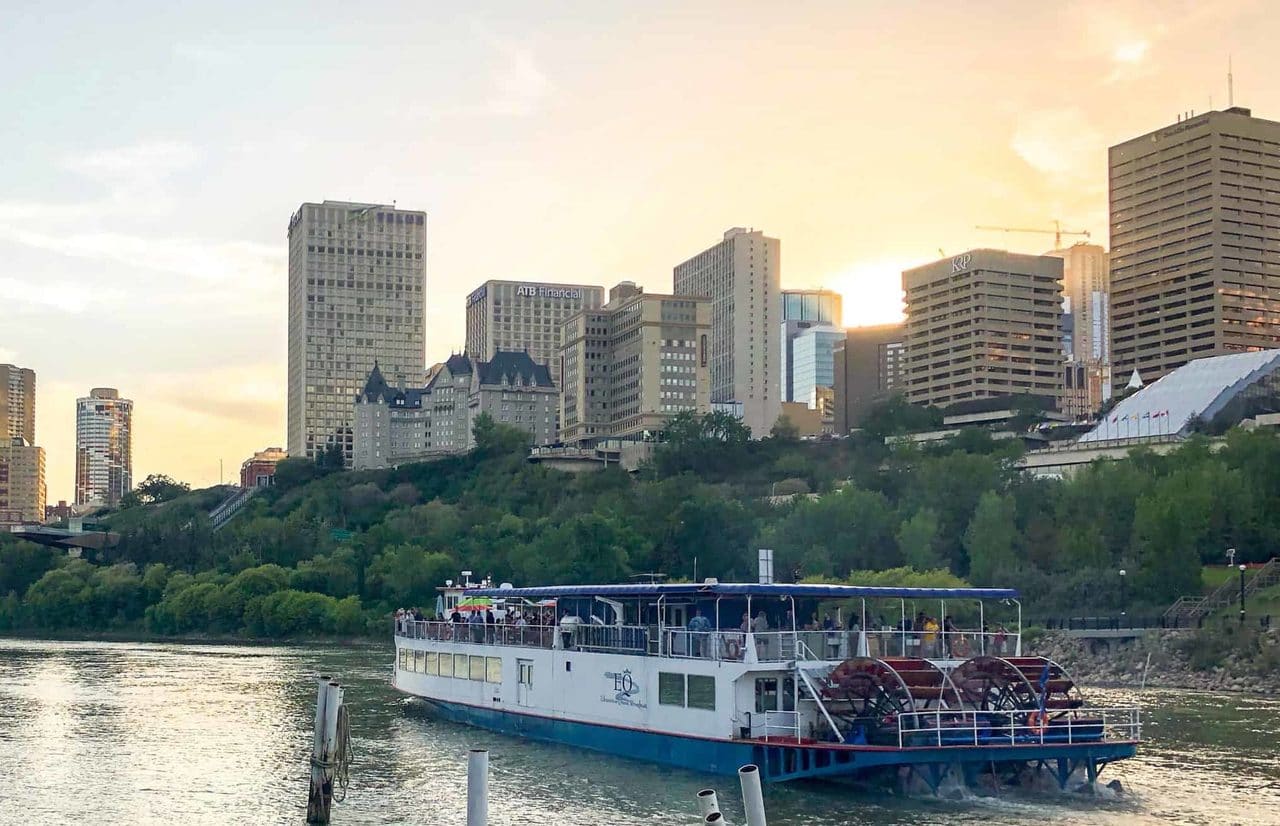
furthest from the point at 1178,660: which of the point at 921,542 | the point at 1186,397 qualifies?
the point at 1186,397

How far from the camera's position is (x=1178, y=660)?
2997 inches

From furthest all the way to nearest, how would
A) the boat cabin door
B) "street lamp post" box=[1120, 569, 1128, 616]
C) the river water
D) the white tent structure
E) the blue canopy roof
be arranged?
the white tent structure → "street lamp post" box=[1120, 569, 1128, 616] → the boat cabin door → the blue canopy roof → the river water

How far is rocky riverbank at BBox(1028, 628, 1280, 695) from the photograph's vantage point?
233ft

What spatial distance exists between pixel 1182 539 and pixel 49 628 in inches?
3870

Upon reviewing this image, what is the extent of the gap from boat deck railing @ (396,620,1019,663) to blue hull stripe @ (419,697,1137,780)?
2323 mm

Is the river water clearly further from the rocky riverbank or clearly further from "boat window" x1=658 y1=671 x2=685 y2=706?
the rocky riverbank

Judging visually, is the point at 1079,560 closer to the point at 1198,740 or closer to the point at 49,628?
the point at 1198,740

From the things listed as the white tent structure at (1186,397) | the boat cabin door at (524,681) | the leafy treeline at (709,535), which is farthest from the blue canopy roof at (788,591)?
the white tent structure at (1186,397)

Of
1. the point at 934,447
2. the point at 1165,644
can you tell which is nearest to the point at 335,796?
the point at 1165,644

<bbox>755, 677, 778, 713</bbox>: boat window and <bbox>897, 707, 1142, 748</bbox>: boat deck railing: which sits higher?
<bbox>755, 677, 778, 713</bbox>: boat window

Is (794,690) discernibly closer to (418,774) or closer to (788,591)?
(788,591)

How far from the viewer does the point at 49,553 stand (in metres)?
159

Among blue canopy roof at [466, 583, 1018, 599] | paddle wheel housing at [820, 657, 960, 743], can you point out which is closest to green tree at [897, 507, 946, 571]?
blue canopy roof at [466, 583, 1018, 599]

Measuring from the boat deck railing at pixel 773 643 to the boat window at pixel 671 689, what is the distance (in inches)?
22.2
